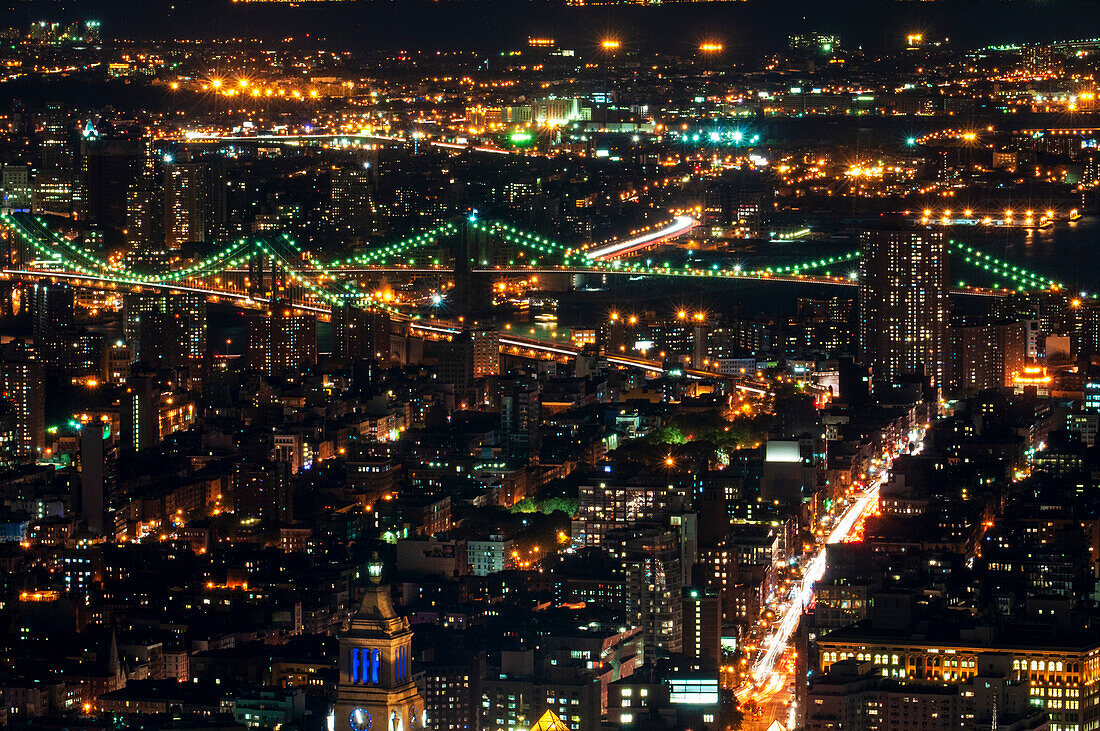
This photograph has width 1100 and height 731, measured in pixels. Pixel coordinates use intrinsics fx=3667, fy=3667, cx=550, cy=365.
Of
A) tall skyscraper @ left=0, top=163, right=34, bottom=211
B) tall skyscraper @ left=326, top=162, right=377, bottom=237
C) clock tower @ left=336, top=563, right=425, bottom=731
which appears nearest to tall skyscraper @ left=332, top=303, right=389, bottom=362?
tall skyscraper @ left=326, top=162, right=377, bottom=237

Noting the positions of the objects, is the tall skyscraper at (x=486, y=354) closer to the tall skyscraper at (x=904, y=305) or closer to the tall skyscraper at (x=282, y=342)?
the tall skyscraper at (x=282, y=342)

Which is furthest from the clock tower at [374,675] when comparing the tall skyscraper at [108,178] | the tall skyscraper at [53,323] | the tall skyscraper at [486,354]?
the tall skyscraper at [108,178]

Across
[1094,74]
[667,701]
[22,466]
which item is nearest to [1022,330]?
[22,466]

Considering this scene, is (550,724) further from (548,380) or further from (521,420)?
(548,380)

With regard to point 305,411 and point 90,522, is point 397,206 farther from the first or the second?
point 90,522

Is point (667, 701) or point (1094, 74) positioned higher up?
point (1094, 74)

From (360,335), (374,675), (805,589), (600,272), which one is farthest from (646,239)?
(374,675)
